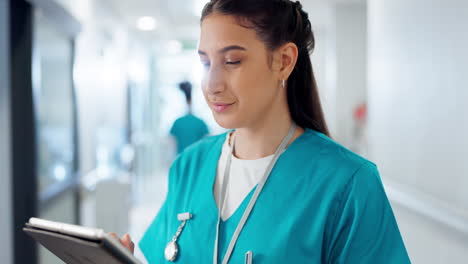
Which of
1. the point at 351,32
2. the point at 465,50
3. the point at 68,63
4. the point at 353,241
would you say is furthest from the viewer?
the point at 351,32

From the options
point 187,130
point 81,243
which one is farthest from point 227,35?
point 187,130

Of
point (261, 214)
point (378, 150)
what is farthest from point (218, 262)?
point (378, 150)

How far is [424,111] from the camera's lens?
6.63 ft

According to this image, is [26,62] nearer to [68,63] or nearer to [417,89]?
[68,63]

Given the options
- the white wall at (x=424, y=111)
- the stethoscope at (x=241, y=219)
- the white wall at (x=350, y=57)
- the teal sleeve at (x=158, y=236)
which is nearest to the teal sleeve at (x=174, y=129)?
the white wall at (x=424, y=111)

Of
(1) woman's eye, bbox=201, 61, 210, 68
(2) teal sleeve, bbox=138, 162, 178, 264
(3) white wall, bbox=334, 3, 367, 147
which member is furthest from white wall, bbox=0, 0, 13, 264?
(3) white wall, bbox=334, 3, 367, 147

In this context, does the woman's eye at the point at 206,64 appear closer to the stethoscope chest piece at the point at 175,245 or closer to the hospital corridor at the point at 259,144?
the hospital corridor at the point at 259,144

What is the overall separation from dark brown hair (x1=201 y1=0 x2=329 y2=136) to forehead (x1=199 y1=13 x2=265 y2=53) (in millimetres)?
11

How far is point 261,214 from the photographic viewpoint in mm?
886

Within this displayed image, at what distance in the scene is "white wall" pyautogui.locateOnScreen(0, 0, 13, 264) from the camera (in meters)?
2.05

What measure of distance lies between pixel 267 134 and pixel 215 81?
0.17m

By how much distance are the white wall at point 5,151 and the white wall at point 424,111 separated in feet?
5.92

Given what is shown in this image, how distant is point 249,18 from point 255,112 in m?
0.18

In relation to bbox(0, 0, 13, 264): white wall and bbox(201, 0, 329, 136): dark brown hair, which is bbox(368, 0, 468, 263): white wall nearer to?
bbox(201, 0, 329, 136): dark brown hair
